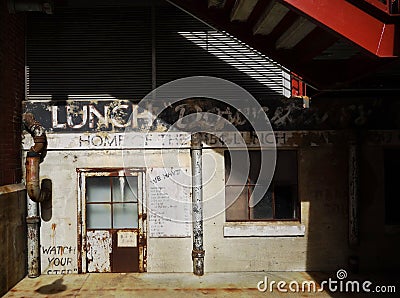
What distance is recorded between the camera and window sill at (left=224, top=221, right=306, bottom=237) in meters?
8.58

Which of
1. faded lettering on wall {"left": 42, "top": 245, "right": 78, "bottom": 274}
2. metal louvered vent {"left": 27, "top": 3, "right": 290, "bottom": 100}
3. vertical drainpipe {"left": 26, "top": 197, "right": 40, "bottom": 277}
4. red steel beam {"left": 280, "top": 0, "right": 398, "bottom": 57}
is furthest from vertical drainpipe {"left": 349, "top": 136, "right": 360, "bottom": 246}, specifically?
vertical drainpipe {"left": 26, "top": 197, "right": 40, "bottom": 277}

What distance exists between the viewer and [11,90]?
8273mm

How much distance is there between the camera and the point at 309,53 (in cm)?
705

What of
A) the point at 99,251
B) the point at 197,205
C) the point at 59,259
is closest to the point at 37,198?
the point at 59,259

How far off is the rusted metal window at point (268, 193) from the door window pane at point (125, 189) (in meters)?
1.88

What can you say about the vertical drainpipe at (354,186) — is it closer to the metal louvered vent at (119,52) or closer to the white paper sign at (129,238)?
the metal louvered vent at (119,52)

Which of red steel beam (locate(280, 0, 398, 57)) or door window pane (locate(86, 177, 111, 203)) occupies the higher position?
red steel beam (locate(280, 0, 398, 57))

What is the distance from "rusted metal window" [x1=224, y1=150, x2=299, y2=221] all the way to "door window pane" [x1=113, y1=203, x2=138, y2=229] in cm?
188

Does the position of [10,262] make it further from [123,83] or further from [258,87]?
[258,87]

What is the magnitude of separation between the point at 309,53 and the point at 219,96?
2.42 meters

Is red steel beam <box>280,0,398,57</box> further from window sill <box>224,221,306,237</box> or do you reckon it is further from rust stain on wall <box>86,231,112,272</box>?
rust stain on wall <box>86,231,112,272</box>

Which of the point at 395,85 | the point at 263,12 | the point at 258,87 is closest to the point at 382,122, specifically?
the point at 395,85

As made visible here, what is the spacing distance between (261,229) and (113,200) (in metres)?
3.06

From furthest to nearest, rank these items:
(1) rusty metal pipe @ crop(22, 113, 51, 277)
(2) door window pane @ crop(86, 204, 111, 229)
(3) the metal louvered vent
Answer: (3) the metal louvered vent, (2) door window pane @ crop(86, 204, 111, 229), (1) rusty metal pipe @ crop(22, 113, 51, 277)
